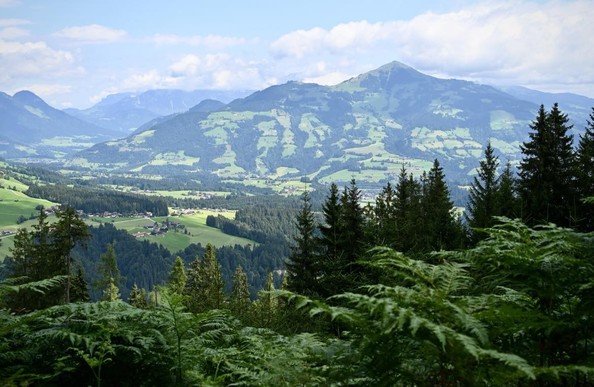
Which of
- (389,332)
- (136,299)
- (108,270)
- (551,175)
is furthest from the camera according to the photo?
(136,299)

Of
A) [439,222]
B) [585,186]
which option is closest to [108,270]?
[439,222]

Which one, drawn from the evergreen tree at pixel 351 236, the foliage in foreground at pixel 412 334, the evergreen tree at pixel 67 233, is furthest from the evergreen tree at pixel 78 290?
the foliage in foreground at pixel 412 334

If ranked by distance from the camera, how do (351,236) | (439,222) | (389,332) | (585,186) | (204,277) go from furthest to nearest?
(204,277), (439,222), (585,186), (351,236), (389,332)

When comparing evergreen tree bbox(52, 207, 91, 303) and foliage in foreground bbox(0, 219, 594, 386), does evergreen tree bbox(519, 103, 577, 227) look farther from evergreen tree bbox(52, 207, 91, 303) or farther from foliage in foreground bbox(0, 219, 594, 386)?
evergreen tree bbox(52, 207, 91, 303)

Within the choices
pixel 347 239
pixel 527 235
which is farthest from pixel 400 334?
pixel 347 239

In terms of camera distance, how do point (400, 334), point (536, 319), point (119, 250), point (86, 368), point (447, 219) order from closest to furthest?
point (400, 334) → point (536, 319) → point (86, 368) → point (447, 219) → point (119, 250)

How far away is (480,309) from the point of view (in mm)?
4027

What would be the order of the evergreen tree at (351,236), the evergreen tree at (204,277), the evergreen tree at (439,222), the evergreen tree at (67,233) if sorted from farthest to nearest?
the evergreen tree at (204,277)
the evergreen tree at (67,233)
the evergreen tree at (439,222)
the evergreen tree at (351,236)

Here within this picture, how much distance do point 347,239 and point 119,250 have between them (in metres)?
173

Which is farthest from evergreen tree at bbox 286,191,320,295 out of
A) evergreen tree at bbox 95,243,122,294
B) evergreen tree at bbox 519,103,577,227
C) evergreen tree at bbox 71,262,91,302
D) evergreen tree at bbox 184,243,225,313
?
evergreen tree at bbox 95,243,122,294

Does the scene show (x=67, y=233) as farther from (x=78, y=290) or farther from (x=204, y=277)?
(x=204, y=277)

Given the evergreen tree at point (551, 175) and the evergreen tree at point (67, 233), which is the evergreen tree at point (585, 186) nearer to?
the evergreen tree at point (551, 175)

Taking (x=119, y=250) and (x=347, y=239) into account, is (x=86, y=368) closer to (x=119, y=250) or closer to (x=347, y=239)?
(x=347, y=239)

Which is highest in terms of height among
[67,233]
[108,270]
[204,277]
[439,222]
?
[439,222]
